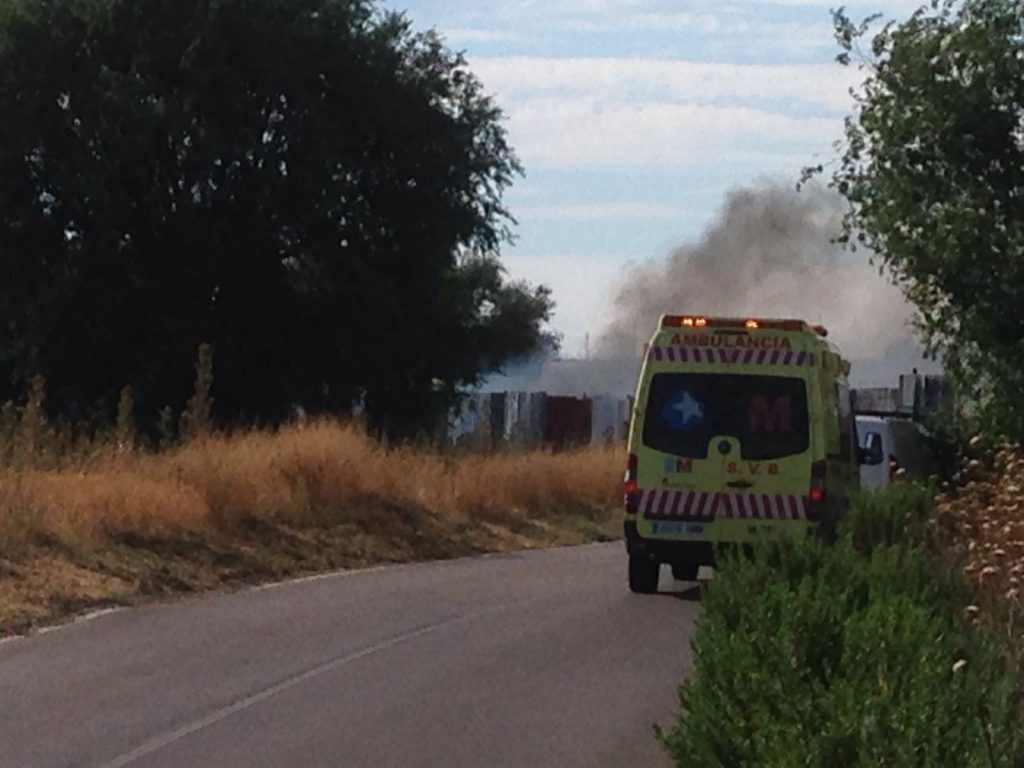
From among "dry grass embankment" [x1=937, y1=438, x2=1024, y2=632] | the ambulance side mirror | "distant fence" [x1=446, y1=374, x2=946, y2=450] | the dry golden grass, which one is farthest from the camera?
"distant fence" [x1=446, y1=374, x2=946, y2=450]

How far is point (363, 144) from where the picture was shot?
4012cm

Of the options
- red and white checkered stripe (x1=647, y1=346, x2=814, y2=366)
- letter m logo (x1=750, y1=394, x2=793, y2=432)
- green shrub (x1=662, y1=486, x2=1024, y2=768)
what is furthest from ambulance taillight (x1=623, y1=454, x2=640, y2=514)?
green shrub (x1=662, y1=486, x2=1024, y2=768)

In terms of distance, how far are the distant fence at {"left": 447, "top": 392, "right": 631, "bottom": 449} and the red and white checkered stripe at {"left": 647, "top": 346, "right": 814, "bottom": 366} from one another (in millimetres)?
24225

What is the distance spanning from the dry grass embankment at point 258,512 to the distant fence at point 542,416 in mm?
12553

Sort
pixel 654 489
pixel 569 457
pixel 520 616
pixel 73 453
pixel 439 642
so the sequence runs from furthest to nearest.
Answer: pixel 569 457 < pixel 73 453 < pixel 654 489 < pixel 520 616 < pixel 439 642

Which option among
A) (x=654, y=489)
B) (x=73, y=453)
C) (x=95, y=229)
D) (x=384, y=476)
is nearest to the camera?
(x=654, y=489)

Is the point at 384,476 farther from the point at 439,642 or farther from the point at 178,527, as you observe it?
the point at 439,642

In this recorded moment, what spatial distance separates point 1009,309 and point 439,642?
11624 mm

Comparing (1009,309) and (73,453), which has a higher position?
(1009,309)

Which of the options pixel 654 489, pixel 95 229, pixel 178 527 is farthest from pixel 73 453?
pixel 95 229

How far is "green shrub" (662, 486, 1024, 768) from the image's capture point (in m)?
6.71

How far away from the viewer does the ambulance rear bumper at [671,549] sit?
770 inches

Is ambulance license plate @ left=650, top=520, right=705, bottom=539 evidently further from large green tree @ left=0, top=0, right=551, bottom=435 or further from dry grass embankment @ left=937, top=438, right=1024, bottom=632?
large green tree @ left=0, top=0, right=551, bottom=435

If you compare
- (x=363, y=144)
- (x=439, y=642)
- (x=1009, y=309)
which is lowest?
(x=439, y=642)
